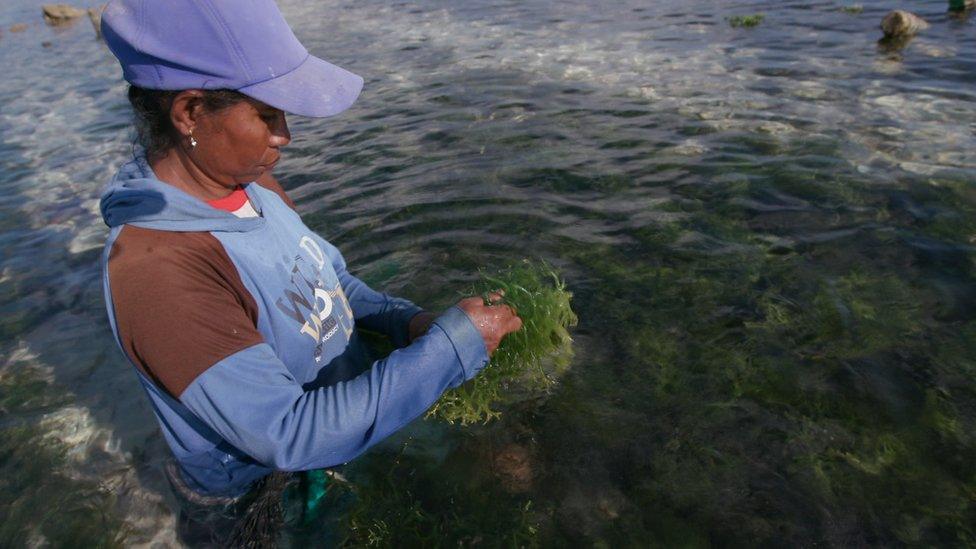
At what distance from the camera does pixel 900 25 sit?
11023 millimetres

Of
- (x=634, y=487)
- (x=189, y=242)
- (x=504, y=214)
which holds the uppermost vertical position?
(x=189, y=242)

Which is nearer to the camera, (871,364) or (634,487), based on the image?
(634,487)

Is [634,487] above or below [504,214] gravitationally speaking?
below

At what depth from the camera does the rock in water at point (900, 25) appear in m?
11.0

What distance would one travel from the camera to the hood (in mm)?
2344

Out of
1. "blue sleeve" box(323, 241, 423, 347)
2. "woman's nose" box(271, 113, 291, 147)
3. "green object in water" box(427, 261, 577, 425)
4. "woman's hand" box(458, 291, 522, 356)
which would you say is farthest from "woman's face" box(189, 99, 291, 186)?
"green object in water" box(427, 261, 577, 425)

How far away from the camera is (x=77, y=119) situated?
496 inches

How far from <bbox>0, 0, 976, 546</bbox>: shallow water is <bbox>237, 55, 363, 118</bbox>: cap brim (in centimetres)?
245

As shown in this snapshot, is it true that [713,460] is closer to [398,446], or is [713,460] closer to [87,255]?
[398,446]

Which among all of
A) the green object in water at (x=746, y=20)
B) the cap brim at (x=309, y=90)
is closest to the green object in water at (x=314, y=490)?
the cap brim at (x=309, y=90)

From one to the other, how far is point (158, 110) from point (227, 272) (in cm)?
68

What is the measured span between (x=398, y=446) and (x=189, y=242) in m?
2.31

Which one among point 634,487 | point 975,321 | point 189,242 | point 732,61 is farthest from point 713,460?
point 732,61

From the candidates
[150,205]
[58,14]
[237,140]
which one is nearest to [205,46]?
[237,140]
